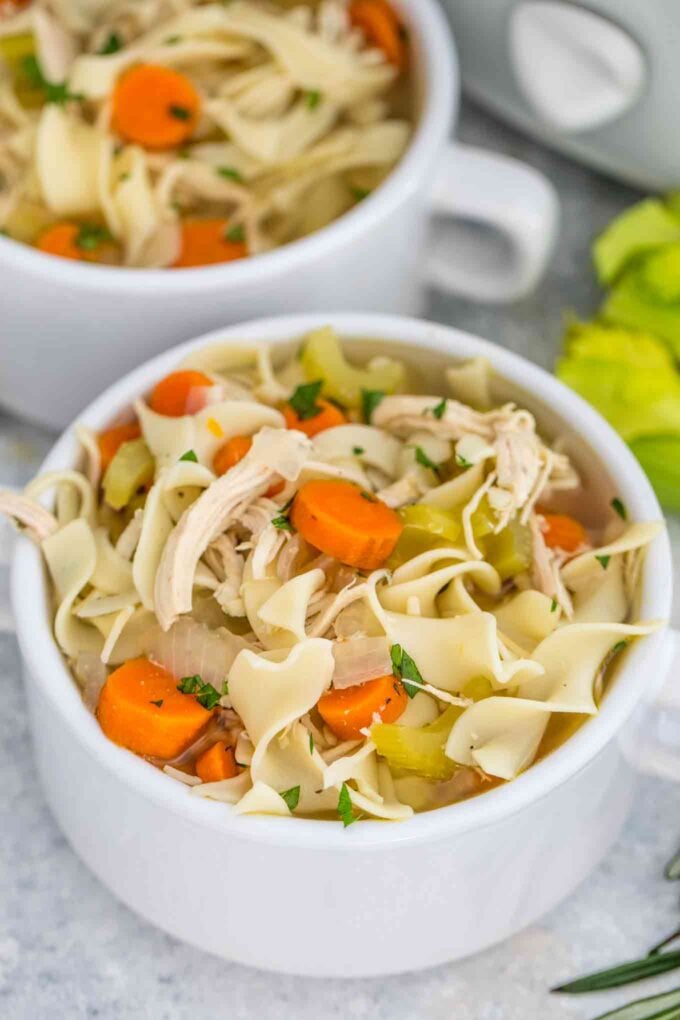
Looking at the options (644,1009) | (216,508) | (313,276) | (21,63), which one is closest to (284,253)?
(313,276)

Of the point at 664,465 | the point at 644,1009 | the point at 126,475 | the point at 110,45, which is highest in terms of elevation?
the point at 110,45

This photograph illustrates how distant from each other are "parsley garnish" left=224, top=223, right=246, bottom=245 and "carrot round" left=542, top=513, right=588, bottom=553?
0.49 meters

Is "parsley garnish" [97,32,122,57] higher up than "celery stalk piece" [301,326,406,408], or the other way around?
"parsley garnish" [97,32,122,57]

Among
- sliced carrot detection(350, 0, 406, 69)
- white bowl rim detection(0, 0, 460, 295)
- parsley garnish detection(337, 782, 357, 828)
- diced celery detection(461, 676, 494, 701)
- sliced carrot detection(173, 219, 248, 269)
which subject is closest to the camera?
parsley garnish detection(337, 782, 357, 828)

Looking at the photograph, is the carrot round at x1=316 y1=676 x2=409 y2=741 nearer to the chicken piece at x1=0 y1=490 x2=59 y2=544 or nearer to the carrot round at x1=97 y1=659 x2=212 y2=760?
the carrot round at x1=97 y1=659 x2=212 y2=760

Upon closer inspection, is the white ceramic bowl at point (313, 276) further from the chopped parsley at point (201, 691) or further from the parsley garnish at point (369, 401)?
the chopped parsley at point (201, 691)

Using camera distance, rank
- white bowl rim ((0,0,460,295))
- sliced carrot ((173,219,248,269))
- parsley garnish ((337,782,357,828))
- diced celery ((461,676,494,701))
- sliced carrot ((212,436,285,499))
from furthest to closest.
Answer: sliced carrot ((173,219,248,269))
white bowl rim ((0,0,460,295))
sliced carrot ((212,436,285,499))
diced celery ((461,676,494,701))
parsley garnish ((337,782,357,828))

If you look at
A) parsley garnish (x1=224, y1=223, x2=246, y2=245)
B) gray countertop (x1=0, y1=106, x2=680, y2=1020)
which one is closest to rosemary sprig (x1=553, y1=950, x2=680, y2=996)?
gray countertop (x1=0, y1=106, x2=680, y2=1020)

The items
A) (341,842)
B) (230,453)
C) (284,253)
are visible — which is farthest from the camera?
(284,253)

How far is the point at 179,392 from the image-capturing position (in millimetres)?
1433

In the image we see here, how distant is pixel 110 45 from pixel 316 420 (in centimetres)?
59

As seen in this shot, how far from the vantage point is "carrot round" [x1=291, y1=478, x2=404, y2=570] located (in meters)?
1.28

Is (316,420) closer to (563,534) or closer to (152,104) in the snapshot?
(563,534)

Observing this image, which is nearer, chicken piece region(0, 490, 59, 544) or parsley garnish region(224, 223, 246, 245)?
chicken piece region(0, 490, 59, 544)
